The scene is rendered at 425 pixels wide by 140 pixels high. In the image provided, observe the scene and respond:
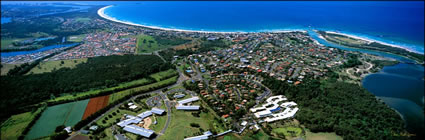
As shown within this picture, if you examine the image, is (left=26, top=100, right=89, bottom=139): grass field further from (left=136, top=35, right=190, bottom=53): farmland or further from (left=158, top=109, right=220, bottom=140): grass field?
(left=136, top=35, right=190, bottom=53): farmland

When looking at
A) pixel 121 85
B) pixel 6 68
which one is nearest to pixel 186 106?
pixel 121 85

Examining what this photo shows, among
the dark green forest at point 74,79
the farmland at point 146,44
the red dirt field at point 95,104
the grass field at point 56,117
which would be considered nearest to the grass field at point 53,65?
the dark green forest at point 74,79

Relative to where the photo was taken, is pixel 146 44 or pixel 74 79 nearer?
pixel 74 79

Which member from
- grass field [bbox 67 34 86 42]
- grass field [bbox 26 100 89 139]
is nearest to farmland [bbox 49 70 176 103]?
grass field [bbox 26 100 89 139]

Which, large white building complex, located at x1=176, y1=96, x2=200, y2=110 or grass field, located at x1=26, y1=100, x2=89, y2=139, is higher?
large white building complex, located at x1=176, y1=96, x2=200, y2=110

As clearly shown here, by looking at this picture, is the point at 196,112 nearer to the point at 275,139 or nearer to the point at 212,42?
the point at 275,139

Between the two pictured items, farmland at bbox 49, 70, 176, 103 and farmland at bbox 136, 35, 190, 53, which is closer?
farmland at bbox 49, 70, 176, 103

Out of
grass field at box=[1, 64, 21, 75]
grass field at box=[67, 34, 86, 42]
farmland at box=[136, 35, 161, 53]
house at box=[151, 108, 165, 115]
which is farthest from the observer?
grass field at box=[67, 34, 86, 42]

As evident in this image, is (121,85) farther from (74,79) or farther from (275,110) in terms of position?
(275,110)
